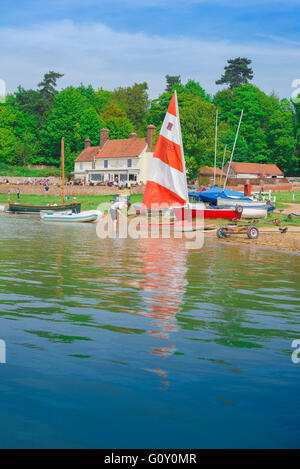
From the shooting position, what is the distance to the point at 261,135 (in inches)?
4309

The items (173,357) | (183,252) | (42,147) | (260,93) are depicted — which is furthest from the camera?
(260,93)

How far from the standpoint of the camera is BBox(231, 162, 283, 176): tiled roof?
342ft

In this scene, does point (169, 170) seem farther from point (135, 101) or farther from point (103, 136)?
point (135, 101)

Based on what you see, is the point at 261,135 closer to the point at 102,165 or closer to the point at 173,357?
the point at 102,165

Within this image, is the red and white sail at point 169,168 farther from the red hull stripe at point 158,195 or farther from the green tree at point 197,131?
the green tree at point 197,131

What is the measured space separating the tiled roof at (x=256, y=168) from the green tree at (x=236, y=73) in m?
52.0

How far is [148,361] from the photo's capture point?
8.07 metres

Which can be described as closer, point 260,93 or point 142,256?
point 142,256

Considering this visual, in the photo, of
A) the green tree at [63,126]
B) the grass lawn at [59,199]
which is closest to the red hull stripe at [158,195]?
the grass lawn at [59,199]

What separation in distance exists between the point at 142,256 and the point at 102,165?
81855 mm

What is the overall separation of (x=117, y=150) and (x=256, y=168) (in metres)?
30.0

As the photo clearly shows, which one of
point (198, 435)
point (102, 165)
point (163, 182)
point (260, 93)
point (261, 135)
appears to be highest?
point (260, 93)

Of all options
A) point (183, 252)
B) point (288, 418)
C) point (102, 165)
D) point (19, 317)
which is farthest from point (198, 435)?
point (102, 165)

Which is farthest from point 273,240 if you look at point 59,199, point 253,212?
point 59,199
